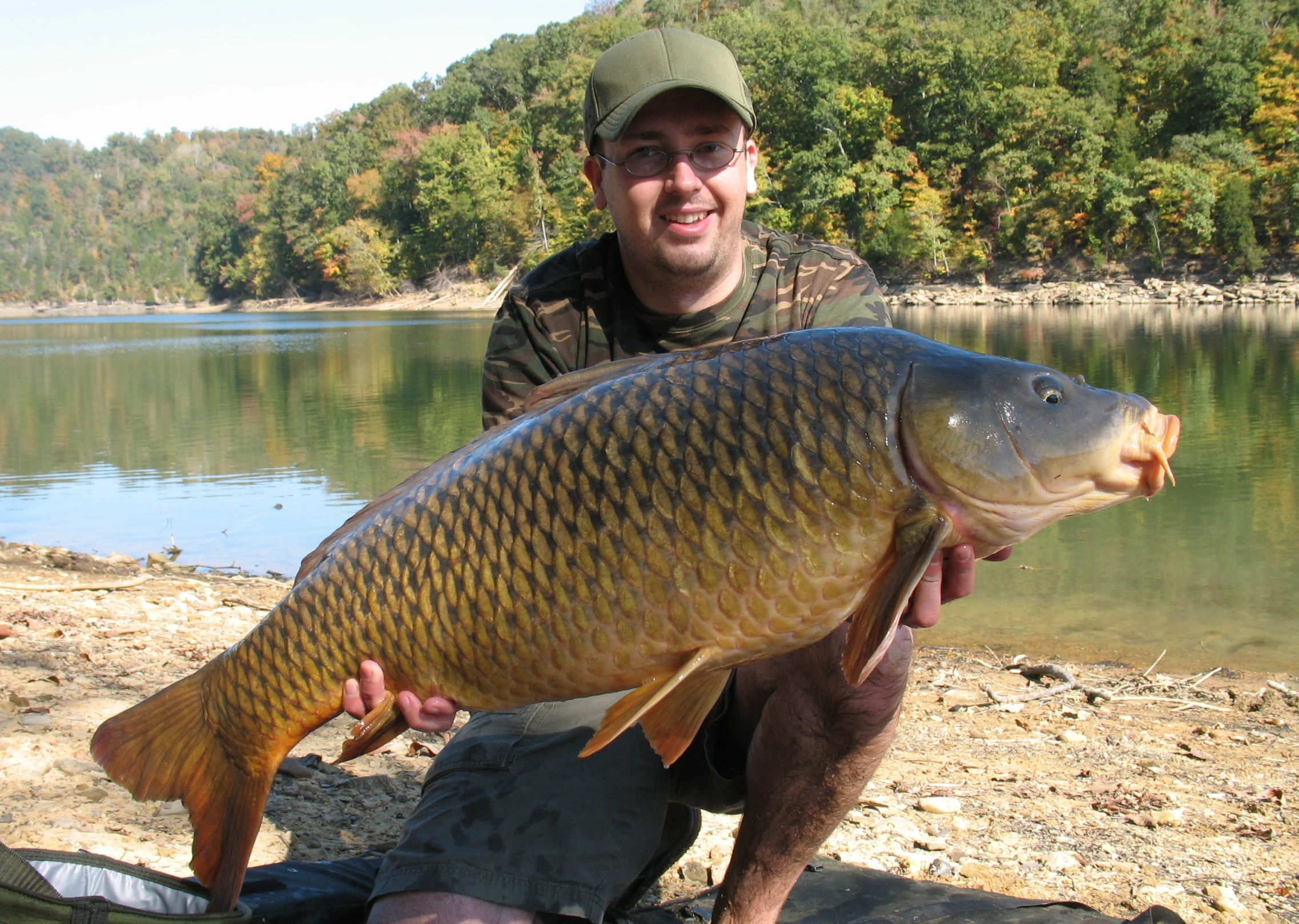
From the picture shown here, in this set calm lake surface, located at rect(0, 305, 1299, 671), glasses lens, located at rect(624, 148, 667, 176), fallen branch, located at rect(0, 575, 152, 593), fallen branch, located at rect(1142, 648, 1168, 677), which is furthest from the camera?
calm lake surface, located at rect(0, 305, 1299, 671)

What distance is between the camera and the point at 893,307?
35562mm

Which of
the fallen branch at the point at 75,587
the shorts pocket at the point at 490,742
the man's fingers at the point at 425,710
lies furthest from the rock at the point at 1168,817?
the fallen branch at the point at 75,587

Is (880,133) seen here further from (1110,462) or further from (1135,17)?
(1110,462)

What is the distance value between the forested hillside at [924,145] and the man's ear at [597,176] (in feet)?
112

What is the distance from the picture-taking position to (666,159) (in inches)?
93.7

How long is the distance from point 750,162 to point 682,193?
28 cm

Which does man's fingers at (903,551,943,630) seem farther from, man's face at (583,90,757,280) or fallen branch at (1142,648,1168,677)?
fallen branch at (1142,648,1168,677)

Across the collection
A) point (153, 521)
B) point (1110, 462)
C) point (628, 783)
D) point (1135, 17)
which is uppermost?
point (1135, 17)

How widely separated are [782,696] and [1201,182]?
36.3 meters

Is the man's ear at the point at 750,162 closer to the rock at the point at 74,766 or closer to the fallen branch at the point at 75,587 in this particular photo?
the rock at the point at 74,766

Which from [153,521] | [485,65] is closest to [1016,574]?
[153,521]

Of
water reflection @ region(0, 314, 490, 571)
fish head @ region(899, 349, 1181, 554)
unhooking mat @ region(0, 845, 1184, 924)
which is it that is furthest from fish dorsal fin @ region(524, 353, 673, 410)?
water reflection @ region(0, 314, 490, 571)

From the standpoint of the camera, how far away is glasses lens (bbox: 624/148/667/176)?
2.38 metres

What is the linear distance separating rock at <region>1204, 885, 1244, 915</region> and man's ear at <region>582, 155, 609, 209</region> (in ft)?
6.43
